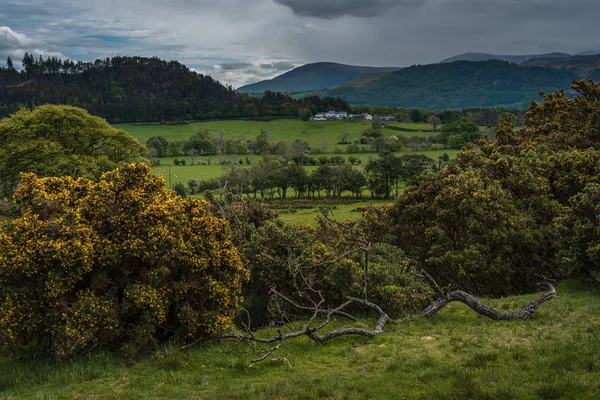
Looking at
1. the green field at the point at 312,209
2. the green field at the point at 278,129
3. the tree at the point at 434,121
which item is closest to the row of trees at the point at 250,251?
the green field at the point at 312,209

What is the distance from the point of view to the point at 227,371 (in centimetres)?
986

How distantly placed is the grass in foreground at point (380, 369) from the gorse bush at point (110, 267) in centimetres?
82

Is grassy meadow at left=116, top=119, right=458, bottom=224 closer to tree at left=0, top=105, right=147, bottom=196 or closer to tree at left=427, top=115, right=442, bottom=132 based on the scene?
tree at left=427, top=115, right=442, bottom=132

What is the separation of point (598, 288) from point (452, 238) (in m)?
6.19

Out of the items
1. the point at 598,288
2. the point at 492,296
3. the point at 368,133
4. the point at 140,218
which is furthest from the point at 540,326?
the point at 368,133

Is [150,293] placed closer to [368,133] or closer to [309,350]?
[309,350]

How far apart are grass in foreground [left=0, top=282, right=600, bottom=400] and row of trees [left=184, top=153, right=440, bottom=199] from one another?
72.5 m

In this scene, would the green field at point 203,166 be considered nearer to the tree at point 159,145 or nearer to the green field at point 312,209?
the tree at point 159,145

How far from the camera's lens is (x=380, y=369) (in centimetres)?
905

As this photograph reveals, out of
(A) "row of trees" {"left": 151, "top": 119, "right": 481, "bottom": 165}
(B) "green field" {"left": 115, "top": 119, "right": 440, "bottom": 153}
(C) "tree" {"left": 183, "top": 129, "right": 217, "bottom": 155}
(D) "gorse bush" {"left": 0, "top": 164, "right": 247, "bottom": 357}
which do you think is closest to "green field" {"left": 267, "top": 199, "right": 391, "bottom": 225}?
(A) "row of trees" {"left": 151, "top": 119, "right": 481, "bottom": 165}

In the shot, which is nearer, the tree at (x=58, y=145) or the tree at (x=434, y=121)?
the tree at (x=58, y=145)

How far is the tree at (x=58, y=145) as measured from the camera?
33.8m

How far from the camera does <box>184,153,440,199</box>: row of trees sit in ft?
274

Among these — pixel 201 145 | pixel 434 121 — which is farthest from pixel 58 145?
pixel 434 121
